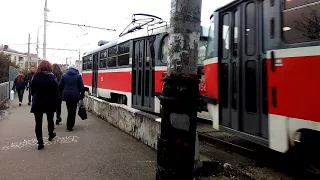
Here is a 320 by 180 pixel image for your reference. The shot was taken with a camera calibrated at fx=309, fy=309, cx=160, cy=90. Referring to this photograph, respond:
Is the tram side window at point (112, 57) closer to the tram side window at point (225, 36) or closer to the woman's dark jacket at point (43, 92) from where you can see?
the woman's dark jacket at point (43, 92)

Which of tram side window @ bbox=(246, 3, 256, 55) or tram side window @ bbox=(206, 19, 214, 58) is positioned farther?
tram side window @ bbox=(206, 19, 214, 58)

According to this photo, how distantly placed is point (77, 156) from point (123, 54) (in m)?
6.95

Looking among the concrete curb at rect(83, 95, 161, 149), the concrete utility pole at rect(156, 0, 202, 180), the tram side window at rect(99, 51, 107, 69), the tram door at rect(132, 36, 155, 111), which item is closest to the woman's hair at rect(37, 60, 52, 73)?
the concrete curb at rect(83, 95, 161, 149)

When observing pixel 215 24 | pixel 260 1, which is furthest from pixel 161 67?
pixel 260 1

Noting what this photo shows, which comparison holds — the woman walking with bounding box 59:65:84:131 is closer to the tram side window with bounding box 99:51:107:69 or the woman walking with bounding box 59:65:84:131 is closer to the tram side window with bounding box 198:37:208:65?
the tram side window with bounding box 198:37:208:65

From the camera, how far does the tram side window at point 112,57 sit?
13.3m

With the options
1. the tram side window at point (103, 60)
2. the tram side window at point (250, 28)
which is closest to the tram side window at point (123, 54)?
the tram side window at point (103, 60)

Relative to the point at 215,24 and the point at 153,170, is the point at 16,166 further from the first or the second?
the point at 215,24

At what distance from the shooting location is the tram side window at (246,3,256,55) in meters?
5.32

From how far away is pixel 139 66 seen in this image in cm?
1092

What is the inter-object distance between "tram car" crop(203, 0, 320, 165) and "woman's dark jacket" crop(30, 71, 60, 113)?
333 centimetres

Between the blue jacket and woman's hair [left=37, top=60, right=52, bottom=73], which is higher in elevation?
woman's hair [left=37, top=60, right=52, bottom=73]

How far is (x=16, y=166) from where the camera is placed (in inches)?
206

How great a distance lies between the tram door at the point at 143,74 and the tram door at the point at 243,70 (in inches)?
165
